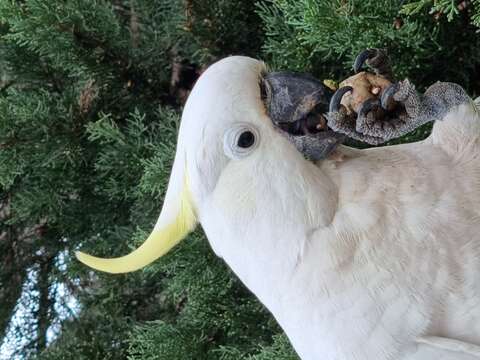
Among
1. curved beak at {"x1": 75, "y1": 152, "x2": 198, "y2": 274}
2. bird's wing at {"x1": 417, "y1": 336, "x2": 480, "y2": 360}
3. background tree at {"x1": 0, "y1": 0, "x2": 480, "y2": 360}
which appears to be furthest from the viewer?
background tree at {"x1": 0, "y1": 0, "x2": 480, "y2": 360}

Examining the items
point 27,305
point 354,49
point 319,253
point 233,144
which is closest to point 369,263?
point 319,253

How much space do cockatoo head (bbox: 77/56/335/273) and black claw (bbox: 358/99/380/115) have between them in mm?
56

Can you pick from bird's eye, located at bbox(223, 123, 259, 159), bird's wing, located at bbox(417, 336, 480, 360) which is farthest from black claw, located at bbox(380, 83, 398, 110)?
bird's wing, located at bbox(417, 336, 480, 360)

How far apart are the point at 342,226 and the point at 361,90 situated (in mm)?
159

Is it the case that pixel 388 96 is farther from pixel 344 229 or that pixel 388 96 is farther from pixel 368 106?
pixel 344 229

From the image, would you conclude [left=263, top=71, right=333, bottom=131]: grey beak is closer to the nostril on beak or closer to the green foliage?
the nostril on beak

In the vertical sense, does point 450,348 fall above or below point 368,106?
below

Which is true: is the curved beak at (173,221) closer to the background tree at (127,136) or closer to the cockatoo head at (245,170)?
the cockatoo head at (245,170)

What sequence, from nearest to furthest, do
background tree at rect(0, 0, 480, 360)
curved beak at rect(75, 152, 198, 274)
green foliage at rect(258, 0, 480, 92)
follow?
curved beak at rect(75, 152, 198, 274) → green foliage at rect(258, 0, 480, 92) → background tree at rect(0, 0, 480, 360)

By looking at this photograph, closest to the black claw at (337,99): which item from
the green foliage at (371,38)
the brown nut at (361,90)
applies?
the brown nut at (361,90)

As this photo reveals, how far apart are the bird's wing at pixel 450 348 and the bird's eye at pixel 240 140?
0.27 metres

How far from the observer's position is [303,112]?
2.13ft

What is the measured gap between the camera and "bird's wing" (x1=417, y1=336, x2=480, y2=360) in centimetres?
58

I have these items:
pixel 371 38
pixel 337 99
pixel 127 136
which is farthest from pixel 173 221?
pixel 127 136
